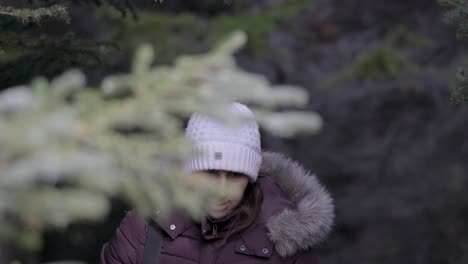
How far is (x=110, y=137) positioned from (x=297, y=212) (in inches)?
93.5

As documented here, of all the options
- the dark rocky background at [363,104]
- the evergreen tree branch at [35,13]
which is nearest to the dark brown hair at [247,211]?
the evergreen tree branch at [35,13]

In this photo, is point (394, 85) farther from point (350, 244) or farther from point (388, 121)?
point (350, 244)

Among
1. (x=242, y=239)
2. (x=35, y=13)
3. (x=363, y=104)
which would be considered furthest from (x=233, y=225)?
(x=363, y=104)

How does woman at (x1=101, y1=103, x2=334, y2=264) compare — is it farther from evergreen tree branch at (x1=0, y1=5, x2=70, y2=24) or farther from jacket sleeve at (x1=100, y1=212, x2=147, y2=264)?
evergreen tree branch at (x1=0, y1=5, x2=70, y2=24)

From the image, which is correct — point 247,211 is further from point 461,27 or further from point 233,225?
point 461,27

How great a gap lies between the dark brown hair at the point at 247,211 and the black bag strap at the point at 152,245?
0.94 ft

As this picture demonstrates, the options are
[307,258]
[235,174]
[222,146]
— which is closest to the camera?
[222,146]

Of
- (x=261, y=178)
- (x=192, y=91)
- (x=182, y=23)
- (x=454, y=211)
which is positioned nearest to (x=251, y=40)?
(x=182, y=23)

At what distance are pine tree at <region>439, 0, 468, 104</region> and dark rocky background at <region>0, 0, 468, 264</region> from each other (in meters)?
4.23

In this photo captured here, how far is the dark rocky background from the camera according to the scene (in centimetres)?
893

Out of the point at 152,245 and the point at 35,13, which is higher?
the point at 35,13

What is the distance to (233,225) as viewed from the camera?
12.3ft

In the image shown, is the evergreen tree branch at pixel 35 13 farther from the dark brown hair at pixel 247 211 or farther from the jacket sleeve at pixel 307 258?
the jacket sleeve at pixel 307 258

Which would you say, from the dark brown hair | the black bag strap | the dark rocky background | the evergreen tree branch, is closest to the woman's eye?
the dark brown hair
